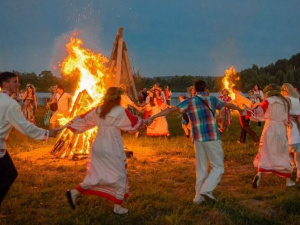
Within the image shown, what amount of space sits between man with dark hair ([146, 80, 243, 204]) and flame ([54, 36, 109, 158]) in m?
4.48

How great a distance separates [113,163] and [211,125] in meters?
1.75

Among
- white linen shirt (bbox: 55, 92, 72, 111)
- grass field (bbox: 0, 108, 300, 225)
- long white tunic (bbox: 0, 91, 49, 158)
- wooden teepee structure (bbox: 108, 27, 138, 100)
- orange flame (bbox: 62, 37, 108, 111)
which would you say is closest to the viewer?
long white tunic (bbox: 0, 91, 49, 158)

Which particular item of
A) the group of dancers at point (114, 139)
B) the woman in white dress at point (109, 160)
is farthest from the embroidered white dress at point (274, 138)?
the woman in white dress at point (109, 160)

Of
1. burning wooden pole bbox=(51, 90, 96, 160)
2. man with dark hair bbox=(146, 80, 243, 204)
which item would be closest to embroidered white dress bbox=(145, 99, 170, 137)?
burning wooden pole bbox=(51, 90, 96, 160)

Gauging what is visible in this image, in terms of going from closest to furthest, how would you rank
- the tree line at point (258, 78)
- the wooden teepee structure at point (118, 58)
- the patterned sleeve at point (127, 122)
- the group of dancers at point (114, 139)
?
the group of dancers at point (114, 139) → the patterned sleeve at point (127, 122) → the wooden teepee structure at point (118, 58) → the tree line at point (258, 78)

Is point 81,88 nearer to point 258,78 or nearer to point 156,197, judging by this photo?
point 156,197

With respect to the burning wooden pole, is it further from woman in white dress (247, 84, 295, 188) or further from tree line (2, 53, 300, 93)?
tree line (2, 53, 300, 93)

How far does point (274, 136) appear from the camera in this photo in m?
7.05

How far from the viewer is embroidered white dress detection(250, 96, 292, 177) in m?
6.99

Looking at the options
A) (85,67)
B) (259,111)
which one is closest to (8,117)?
(259,111)

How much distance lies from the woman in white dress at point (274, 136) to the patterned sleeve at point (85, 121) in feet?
9.99

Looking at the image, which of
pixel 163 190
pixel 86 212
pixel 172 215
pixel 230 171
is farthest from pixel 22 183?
pixel 230 171

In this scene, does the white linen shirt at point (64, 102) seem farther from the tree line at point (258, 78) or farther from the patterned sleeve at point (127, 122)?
the tree line at point (258, 78)

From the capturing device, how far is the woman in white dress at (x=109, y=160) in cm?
554
